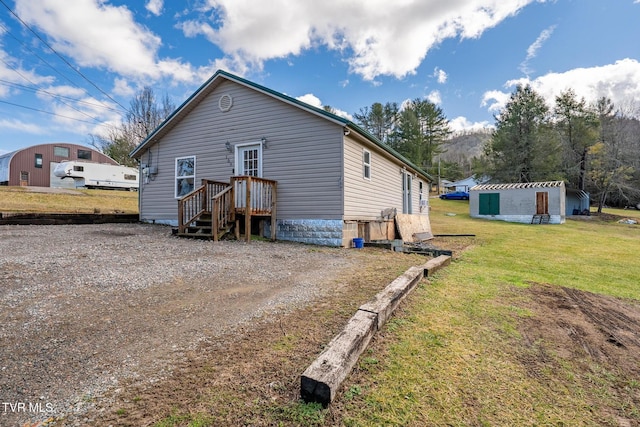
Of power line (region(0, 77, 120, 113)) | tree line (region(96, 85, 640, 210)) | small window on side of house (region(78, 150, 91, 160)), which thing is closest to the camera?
power line (region(0, 77, 120, 113))

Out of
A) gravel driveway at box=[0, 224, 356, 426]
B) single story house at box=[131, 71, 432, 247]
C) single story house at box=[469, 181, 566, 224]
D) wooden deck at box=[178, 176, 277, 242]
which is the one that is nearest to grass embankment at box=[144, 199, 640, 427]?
gravel driveway at box=[0, 224, 356, 426]

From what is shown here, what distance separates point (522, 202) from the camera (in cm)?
2178

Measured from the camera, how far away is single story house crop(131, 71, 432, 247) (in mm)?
8359

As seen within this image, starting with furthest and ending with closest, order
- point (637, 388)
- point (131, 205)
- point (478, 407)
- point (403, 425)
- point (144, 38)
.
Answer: point (131, 205) < point (144, 38) < point (637, 388) < point (478, 407) < point (403, 425)

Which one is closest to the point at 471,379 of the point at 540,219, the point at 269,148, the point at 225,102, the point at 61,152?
the point at 269,148

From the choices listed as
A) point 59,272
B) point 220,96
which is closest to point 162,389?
point 59,272

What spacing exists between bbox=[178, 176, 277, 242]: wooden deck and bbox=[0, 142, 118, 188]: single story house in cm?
2513

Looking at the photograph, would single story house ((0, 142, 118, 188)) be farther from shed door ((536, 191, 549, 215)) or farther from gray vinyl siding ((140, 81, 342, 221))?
shed door ((536, 191, 549, 215))

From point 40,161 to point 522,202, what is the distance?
135ft

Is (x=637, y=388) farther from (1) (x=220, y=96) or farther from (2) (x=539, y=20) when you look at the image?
(2) (x=539, y=20)

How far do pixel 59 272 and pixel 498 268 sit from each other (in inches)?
314

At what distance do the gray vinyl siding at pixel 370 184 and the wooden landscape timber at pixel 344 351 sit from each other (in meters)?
5.34

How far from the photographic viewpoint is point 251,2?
10.2 metres

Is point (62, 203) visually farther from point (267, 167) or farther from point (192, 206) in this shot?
point (267, 167)
